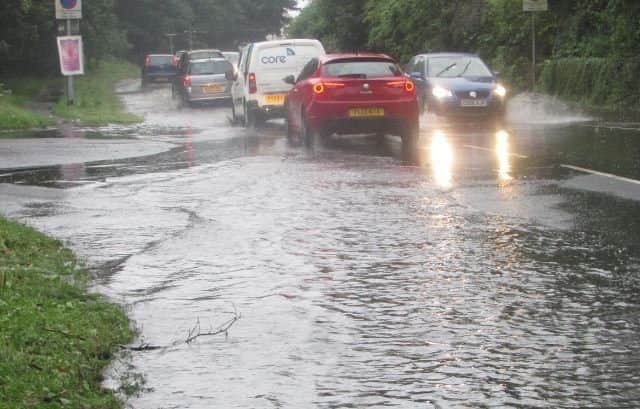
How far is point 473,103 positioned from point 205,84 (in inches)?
630

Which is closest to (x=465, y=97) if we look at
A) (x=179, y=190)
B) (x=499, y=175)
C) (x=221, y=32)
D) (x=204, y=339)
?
(x=499, y=175)

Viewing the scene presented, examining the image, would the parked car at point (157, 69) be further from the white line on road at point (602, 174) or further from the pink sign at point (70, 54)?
the white line on road at point (602, 174)

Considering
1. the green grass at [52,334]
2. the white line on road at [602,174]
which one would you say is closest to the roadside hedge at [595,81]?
the white line on road at [602,174]

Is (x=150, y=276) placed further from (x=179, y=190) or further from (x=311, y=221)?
(x=179, y=190)

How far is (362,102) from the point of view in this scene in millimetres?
20641

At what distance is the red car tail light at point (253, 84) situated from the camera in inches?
1128

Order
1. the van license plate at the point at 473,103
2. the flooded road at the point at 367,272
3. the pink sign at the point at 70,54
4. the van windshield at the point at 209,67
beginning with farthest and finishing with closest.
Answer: the van windshield at the point at 209,67, the pink sign at the point at 70,54, the van license plate at the point at 473,103, the flooded road at the point at 367,272

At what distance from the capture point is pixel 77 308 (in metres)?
7.46

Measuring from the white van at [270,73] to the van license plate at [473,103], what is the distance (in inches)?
141

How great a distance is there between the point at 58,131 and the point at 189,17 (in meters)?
→ 93.9

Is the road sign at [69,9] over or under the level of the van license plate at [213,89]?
over

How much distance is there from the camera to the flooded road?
6.09 m

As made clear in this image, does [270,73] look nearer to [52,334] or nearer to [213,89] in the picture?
[213,89]

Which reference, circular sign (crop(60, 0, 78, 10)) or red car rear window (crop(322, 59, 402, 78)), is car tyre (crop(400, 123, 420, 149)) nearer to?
red car rear window (crop(322, 59, 402, 78))
